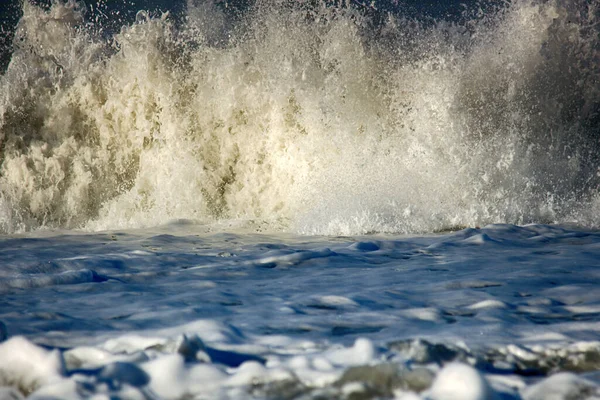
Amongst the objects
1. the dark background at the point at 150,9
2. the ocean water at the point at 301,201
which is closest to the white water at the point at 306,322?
the ocean water at the point at 301,201

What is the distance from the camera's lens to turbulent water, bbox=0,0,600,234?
20.2ft

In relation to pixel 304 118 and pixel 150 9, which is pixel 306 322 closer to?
pixel 304 118

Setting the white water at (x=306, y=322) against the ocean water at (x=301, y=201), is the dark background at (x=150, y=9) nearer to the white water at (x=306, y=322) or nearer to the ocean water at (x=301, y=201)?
the ocean water at (x=301, y=201)

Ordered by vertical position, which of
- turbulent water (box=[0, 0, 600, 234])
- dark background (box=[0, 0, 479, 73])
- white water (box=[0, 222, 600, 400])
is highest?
dark background (box=[0, 0, 479, 73])

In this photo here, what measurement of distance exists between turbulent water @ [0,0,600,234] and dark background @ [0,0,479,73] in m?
0.09

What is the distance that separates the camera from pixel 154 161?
24.5 feet

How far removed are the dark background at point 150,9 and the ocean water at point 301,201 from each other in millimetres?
33

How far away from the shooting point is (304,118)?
6895mm

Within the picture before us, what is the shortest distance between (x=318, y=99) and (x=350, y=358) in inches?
204

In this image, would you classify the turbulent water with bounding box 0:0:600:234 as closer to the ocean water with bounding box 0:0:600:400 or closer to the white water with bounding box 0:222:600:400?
the ocean water with bounding box 0:0:600:400

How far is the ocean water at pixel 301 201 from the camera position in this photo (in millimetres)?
1907

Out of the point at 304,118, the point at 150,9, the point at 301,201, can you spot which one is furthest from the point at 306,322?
the point at 150,9

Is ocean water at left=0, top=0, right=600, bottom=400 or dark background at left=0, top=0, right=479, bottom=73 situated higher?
dark background at left=0, top=0, right=479, bottom=73

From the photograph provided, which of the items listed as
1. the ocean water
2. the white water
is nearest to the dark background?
the ocean water
